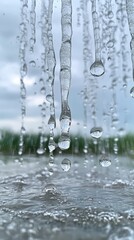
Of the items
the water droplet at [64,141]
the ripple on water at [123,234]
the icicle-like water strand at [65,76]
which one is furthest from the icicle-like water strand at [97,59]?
the ripple on water at [123,234]

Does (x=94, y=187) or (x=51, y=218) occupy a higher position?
(x=94, y=187)

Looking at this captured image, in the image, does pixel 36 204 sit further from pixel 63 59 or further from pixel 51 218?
pixel 63 59

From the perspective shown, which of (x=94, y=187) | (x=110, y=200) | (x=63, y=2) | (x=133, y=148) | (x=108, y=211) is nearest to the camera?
(x=108, y=211)

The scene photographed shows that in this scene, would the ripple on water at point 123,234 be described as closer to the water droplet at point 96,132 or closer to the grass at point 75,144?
the water droplet at point 96,132

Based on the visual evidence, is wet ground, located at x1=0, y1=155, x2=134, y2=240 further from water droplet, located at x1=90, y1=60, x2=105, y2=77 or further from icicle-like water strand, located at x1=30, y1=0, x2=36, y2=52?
icicle-like water strand, located at x1=30, y1=0, x2=36, y2=52

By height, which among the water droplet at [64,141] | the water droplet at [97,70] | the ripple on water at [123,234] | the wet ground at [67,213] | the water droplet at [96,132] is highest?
the water droplet at [97,70]

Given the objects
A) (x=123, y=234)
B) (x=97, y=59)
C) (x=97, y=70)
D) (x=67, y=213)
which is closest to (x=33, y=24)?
(x=97, y=59)

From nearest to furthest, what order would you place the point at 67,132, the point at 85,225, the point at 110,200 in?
the point at 85,225 → the point at 67,132 → the point at 110,200

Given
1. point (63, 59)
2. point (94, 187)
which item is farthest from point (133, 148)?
point (63, 59)
